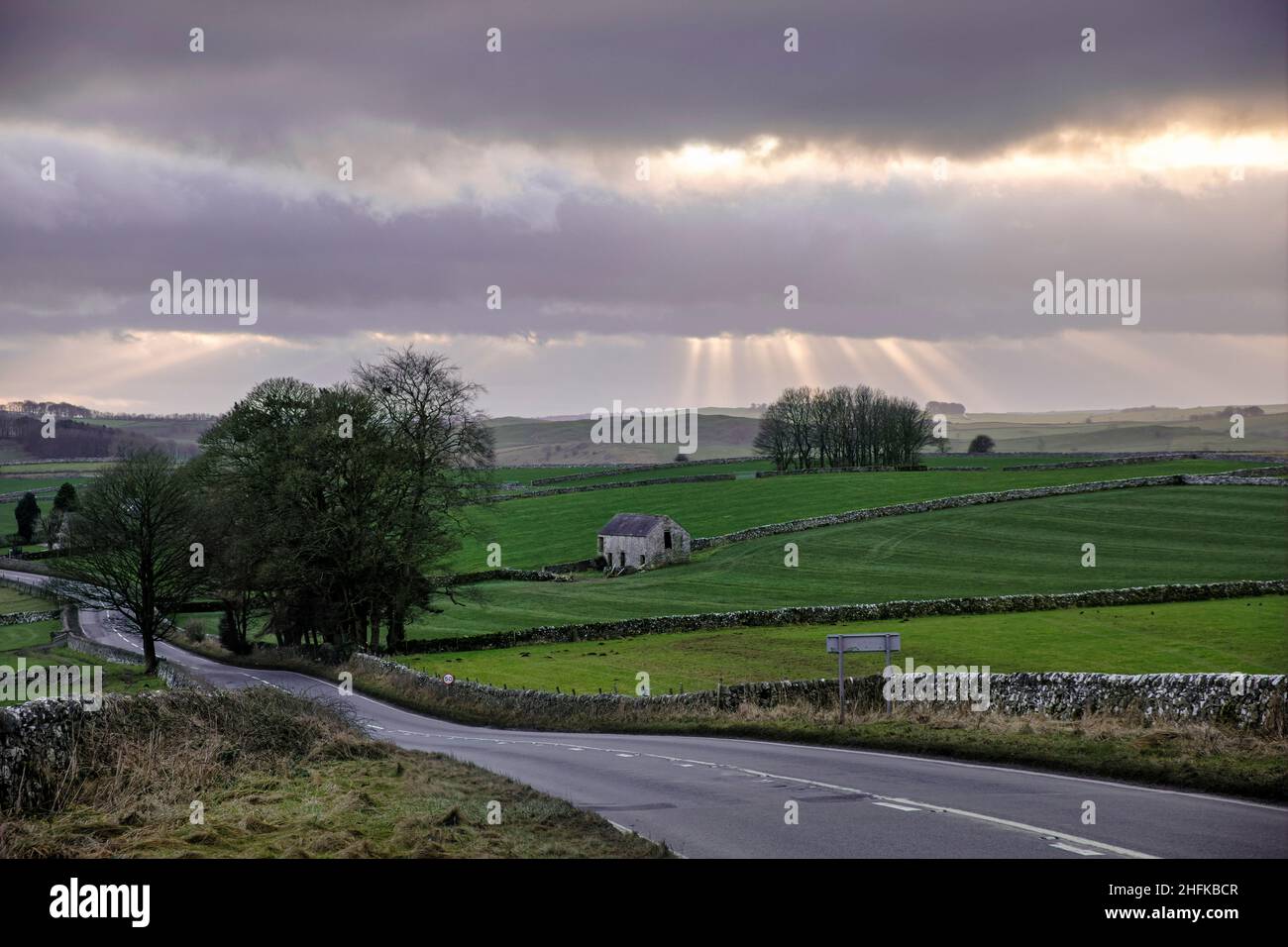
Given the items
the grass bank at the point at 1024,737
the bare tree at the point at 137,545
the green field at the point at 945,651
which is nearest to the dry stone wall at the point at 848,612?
the green field at the point at 945,651

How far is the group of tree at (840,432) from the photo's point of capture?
6324 inches

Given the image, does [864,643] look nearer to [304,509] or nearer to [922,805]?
[922,805]

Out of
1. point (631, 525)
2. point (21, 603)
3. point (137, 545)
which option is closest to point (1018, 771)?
point (137, 545)

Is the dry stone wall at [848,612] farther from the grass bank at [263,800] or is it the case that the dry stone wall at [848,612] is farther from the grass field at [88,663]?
the grass bank at [263,800]

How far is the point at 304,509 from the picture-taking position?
60625 mm

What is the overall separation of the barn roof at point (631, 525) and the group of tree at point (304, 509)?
24.4 metres

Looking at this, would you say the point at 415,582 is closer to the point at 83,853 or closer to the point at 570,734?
the point at 570,734

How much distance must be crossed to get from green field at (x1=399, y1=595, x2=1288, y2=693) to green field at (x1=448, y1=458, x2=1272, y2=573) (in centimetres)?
3999

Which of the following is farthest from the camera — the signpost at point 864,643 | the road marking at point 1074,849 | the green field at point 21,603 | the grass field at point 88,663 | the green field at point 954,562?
the green field at point 21,603

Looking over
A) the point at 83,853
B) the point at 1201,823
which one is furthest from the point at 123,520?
the point at 1201,823

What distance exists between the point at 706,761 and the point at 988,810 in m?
8.96

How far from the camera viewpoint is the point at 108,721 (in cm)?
1526

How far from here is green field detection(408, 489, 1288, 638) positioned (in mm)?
70312

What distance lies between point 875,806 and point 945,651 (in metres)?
33.4
